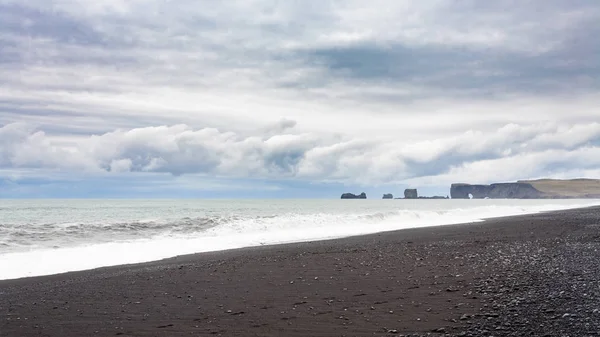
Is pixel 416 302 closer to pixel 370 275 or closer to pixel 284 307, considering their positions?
pixel 284 307

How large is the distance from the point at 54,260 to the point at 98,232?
1087 centimetres

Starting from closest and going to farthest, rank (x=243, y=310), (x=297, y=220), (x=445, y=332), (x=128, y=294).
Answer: (x=445, y=332) → (x=243, y=310) → (x=128, y=294) → (x=297, y=220)

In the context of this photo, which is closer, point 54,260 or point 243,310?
point 243,310

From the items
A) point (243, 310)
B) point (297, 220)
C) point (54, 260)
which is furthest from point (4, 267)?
point (297, 220)

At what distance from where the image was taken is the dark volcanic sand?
7.17 meters

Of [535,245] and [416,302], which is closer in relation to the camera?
[416,302]

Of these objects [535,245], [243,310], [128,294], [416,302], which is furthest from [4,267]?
[535,245]

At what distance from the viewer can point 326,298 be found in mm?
9203

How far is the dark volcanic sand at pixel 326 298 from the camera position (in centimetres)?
717

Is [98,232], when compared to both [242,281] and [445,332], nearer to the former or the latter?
[242,281]

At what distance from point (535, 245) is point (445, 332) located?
12.3 metres

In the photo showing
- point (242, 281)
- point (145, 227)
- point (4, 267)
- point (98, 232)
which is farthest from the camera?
point (145, 227)

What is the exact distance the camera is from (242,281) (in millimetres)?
11469

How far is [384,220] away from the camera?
4362 cm
